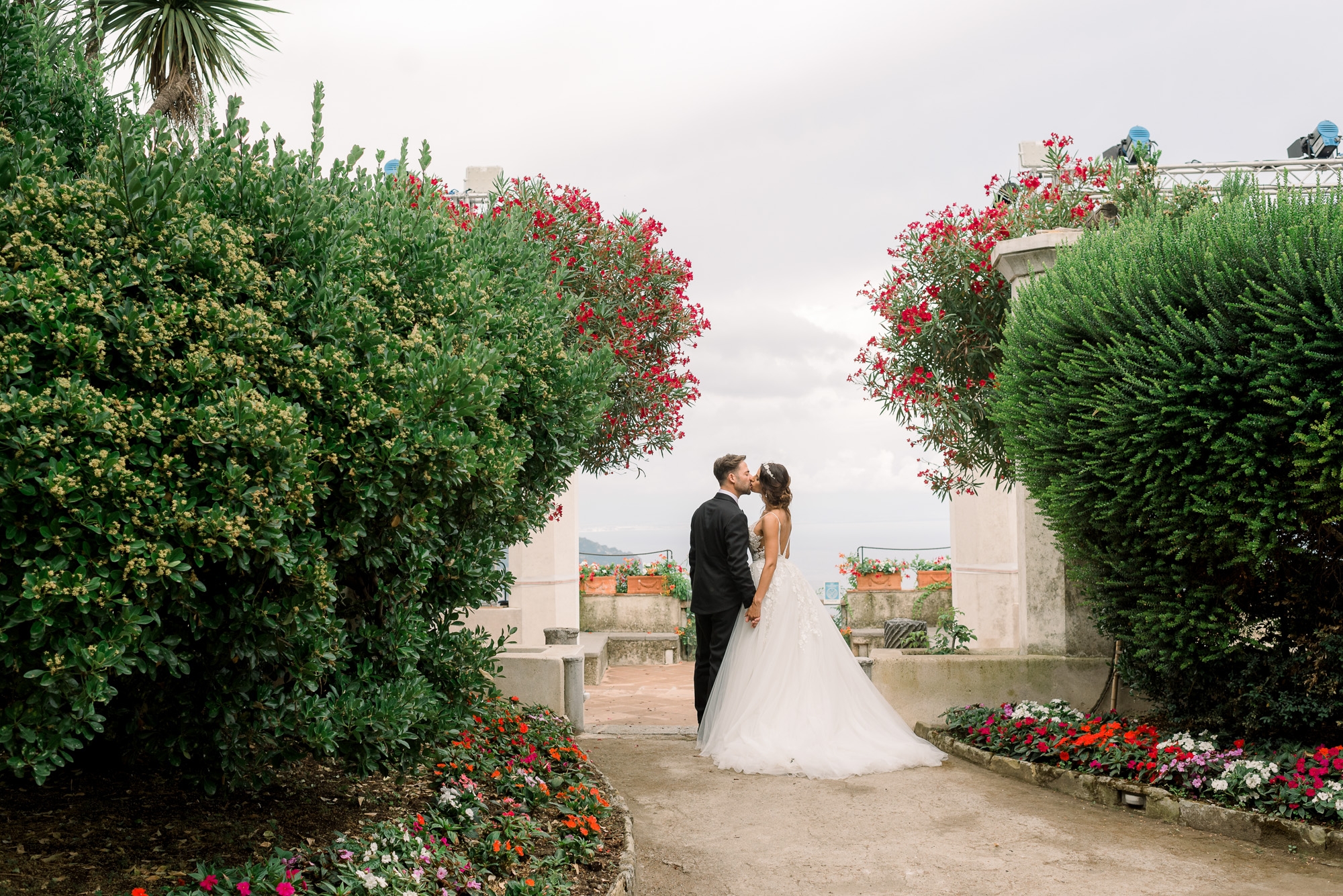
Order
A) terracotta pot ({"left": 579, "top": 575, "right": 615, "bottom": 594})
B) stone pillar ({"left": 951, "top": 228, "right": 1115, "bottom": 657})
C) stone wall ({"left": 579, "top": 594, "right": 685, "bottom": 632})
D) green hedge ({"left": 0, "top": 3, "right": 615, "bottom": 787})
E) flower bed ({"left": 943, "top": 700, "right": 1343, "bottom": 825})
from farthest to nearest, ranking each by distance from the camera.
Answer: terracotta pot ({"left": 579, "top": 575, "right": 615, "bottom": 594}) → stone wall ({"left": 579, "top": 594, "right": 685, "bottom": 632}) → stone pillar ({"left": 951, "top": 228, "right": 1115, "bottom": 657}) → flower bed ({"left": 943, "top": 700, "right": 1343, "bottom": 825}) → green hedge ({"left": 0, "top": 3, "right": 615, "bottom": 787})

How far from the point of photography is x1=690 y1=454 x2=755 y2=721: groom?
7508 mm

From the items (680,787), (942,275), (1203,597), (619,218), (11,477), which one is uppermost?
(619,218)

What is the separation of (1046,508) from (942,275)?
297 centimetres

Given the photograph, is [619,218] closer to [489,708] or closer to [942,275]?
[942,275]

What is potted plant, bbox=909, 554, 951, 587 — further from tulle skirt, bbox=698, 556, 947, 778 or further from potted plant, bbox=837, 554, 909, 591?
tulle skirt, bbox=698, 556, 947, 778

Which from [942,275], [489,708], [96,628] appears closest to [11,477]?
[96,628]

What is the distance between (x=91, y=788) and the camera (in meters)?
4.46

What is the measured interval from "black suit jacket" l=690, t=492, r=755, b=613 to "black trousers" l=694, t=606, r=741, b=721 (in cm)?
9

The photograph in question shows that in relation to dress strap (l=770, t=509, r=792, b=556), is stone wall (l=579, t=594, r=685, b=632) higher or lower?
lower

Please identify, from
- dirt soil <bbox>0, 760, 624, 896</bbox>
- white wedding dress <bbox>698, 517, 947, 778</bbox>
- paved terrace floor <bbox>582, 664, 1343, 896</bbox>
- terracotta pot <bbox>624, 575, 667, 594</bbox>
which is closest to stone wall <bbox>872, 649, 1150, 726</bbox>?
white wedding dress <bbox>698, 517, 947, 778</bbox>

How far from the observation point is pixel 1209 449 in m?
5.25

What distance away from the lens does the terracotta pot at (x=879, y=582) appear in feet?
55.6

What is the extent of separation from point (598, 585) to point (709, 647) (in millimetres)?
9134

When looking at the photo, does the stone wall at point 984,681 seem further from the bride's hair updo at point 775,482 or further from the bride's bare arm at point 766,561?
the bride's hair updo at point 775,482
